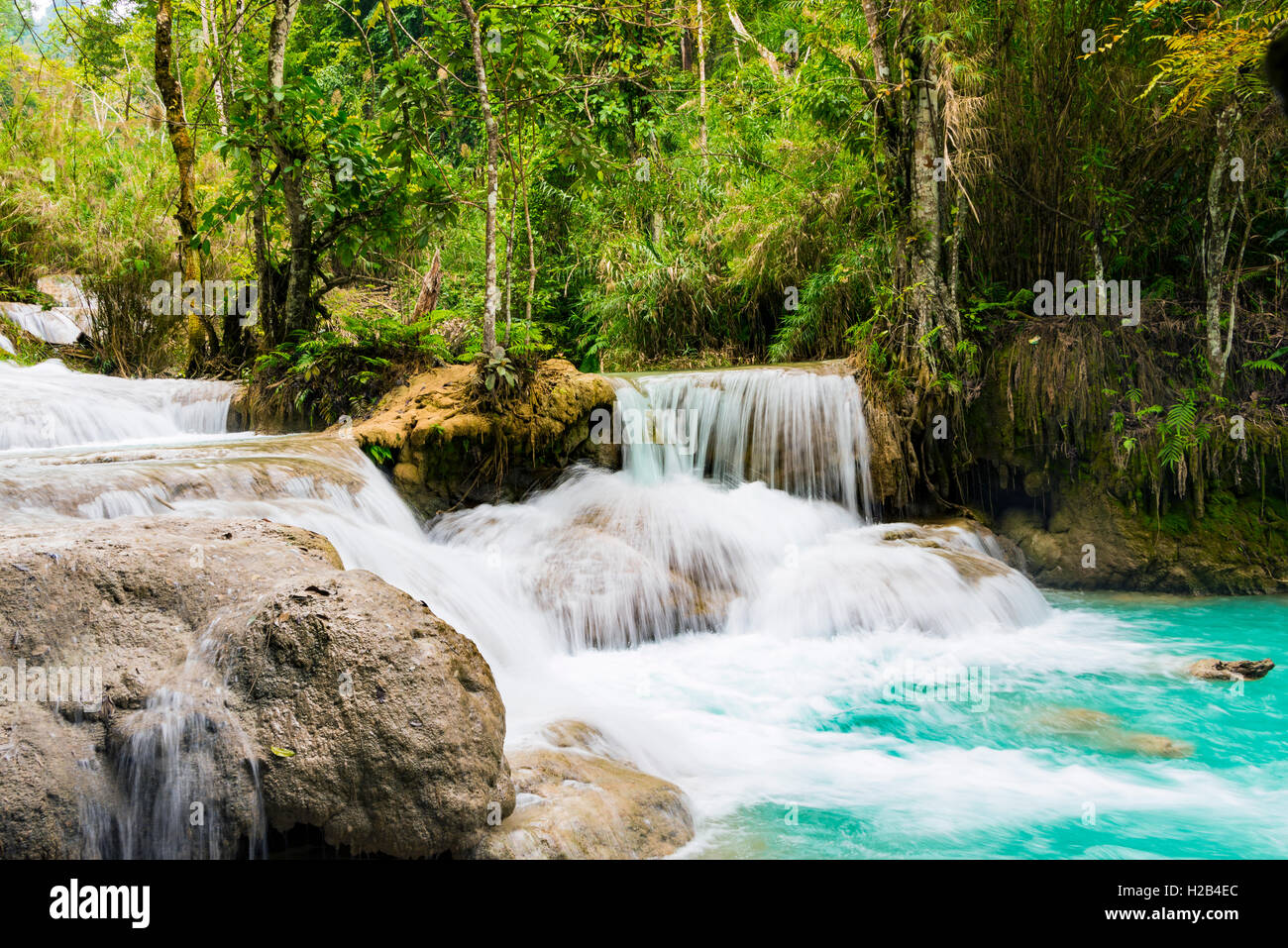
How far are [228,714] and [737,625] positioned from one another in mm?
4006

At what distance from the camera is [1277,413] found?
22.2ft

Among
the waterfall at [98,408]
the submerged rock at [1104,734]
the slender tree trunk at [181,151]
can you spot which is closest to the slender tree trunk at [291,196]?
the waterfall at [98,408]

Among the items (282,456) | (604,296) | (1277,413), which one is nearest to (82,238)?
(604,296)

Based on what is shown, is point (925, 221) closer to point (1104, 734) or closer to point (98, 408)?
point (1104, 734)

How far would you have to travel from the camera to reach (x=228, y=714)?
2635 mm

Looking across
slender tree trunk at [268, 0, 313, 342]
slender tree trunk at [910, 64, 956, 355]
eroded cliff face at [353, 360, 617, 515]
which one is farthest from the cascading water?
slender tree trunk at [268, 0, 313, 342]

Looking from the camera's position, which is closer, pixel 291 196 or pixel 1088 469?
pixel 1088 469

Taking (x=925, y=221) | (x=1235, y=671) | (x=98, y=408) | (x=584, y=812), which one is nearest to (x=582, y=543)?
(x=584, y=812)

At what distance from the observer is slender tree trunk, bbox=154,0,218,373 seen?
9141 mm

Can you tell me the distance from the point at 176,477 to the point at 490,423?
8.35ft

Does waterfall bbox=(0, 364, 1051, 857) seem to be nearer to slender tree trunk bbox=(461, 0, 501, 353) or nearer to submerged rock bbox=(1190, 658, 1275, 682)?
submerged rock bbox=(1190, 658, 1275, 682)

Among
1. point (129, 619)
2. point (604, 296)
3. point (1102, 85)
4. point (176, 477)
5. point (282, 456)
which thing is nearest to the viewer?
point (129, 619)

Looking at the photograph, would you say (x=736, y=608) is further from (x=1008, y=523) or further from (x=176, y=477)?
(x=176, y=477)

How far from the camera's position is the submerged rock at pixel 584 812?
9.09ft
